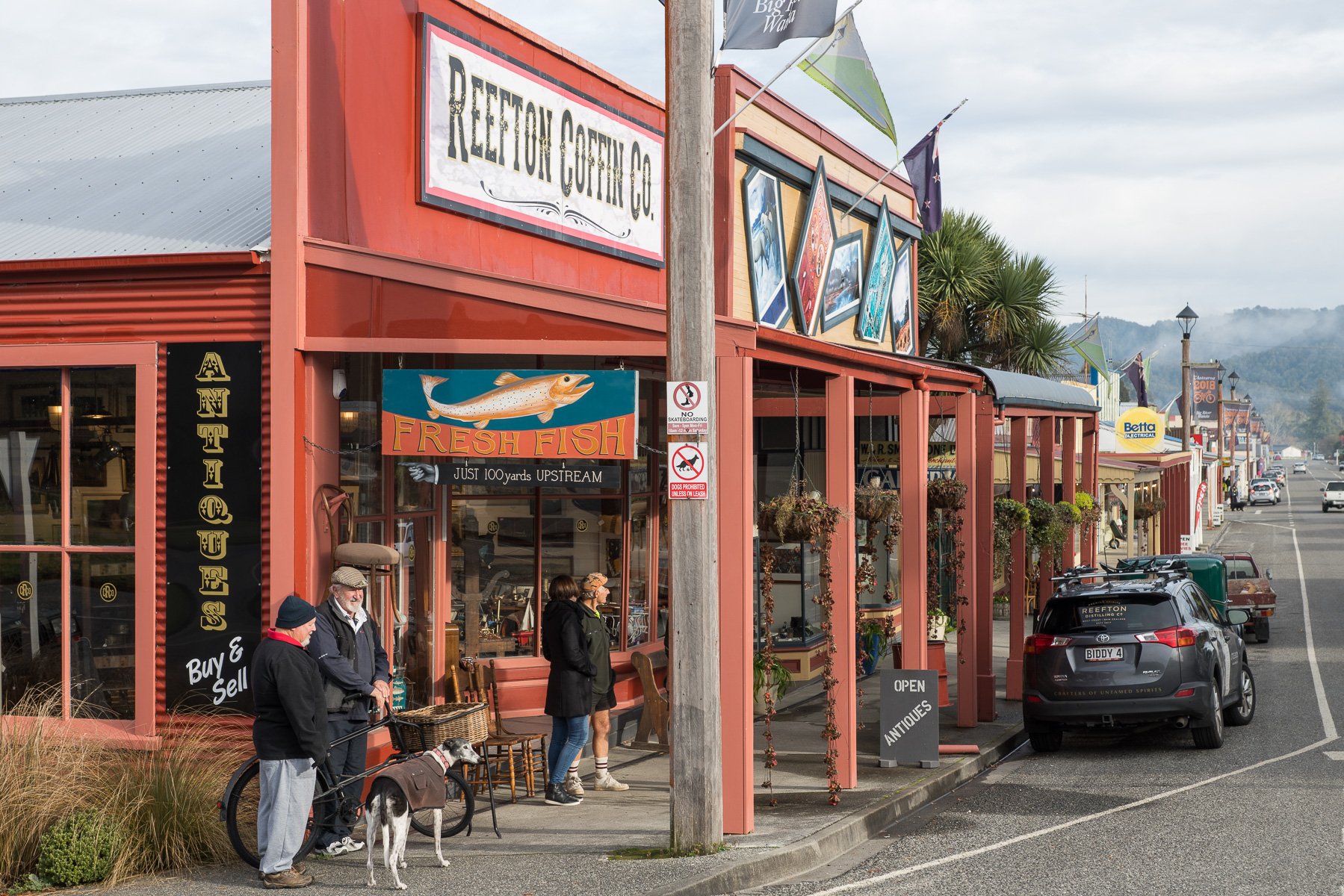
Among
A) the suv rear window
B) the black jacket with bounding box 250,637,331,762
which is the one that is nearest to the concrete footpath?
the black jacket with bounding box 250,637,331,762

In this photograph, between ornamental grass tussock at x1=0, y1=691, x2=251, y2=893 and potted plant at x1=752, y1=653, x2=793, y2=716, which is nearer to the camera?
ornamental grass tussock at x1=0, y1=691, x2=251, y2=893

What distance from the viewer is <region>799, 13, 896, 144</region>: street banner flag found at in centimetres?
1459

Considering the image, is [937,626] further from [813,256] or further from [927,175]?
[927,175]

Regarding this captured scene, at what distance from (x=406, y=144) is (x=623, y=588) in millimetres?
5036

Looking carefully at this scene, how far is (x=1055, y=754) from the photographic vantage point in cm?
1376

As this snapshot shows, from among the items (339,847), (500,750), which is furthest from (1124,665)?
(339,847)

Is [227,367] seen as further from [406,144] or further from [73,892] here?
[73,892]

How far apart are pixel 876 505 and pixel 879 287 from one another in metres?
7.44

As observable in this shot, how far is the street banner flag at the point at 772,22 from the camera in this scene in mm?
9008

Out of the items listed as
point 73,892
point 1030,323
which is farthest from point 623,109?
point 1030,323

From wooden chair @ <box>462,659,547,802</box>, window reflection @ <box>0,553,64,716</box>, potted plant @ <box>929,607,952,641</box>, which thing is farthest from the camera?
potted plant @ <box>929,607,952,641</box>

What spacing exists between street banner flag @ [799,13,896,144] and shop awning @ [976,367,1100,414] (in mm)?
2959

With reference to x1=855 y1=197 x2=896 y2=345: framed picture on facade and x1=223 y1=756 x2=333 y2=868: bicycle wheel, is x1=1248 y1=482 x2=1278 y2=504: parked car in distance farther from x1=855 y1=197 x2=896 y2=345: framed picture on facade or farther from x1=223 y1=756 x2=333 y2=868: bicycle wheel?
x1=223 y1=756 x2=333 y2=868: bicycle wheel

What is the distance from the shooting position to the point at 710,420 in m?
8.94
